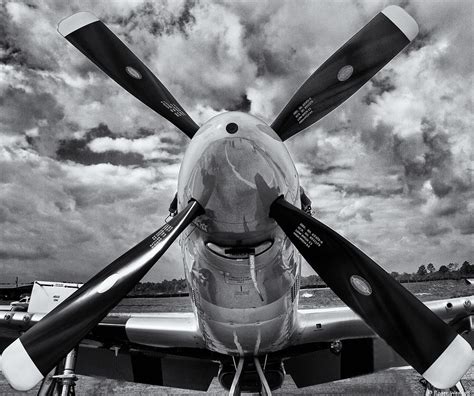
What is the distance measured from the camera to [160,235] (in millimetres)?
4906

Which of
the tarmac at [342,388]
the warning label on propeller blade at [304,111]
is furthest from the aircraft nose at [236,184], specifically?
the tarmac at [342,388]

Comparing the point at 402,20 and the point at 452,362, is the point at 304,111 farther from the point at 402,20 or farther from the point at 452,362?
the point at 452,362

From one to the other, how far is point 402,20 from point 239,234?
12.4ft

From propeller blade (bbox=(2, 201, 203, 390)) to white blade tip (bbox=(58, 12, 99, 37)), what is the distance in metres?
3.37

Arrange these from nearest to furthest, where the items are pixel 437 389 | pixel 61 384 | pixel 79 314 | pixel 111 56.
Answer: pixel 79 314 → pixel 111 56 → pixel 61 384 → pixel 437 389

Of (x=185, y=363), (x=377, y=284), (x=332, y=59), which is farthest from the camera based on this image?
(x=185, y=363)

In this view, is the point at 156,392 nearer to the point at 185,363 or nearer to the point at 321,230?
the point at 185,363

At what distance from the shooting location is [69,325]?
14.2 feet

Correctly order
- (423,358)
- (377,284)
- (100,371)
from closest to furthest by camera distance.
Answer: (423,358)
(377,284)
(100,371)

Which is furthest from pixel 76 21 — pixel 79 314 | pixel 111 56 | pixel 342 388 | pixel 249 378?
pixel 342 388

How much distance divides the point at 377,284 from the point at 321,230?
803 mm

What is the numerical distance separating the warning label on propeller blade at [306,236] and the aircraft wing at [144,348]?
3131 millimetres

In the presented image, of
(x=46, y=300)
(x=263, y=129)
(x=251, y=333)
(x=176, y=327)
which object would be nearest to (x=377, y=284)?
(x=263, y=129)

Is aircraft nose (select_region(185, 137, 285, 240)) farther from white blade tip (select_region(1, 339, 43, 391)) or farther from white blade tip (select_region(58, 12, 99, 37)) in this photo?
white blade tip (select_region(58, 12, 99, 37))
